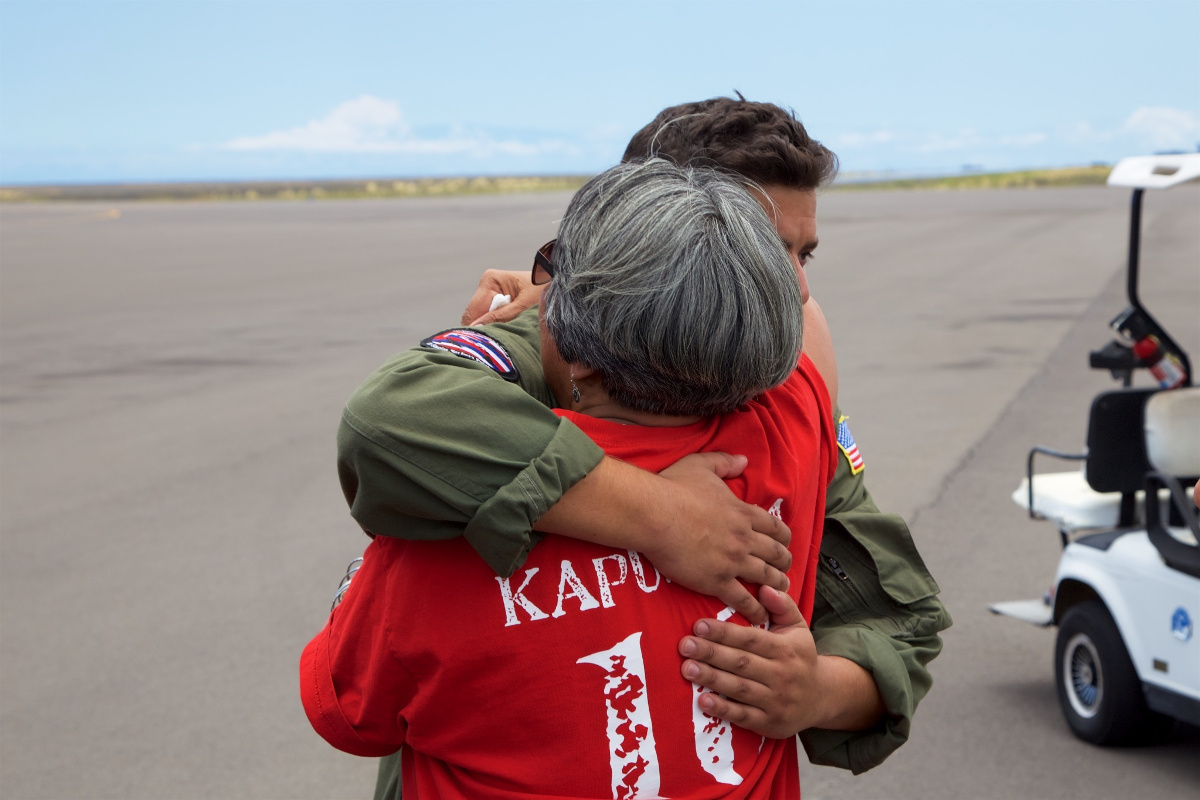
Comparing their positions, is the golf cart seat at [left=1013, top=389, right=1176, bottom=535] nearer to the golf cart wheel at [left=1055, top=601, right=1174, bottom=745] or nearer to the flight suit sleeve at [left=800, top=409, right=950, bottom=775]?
the golf cart wheel at [left=1055, top=601, right=1174, bottom=745]

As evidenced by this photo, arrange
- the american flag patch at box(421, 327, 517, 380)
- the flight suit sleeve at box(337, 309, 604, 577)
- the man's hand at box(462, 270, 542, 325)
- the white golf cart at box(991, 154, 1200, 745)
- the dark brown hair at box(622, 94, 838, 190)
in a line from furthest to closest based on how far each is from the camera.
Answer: the white golf cart at box(991, 154, 1200, 745), the man's hand at box(462, 270, 542, 325), the dark brown hair at box(622, 94, 838, 190), the american flag patch at box(421, 327, 517, 380), the flight suit sleeve at box(337, 309, 604, 577)

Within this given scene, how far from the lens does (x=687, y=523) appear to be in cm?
127

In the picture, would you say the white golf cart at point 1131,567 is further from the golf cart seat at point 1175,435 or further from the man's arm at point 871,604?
the man's arm at point 871,604

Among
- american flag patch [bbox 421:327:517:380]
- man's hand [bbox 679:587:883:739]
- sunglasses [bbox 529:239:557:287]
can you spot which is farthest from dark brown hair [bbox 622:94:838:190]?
man's hand [bbox 679:587:883:739]

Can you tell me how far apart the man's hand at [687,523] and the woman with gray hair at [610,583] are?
3 cm

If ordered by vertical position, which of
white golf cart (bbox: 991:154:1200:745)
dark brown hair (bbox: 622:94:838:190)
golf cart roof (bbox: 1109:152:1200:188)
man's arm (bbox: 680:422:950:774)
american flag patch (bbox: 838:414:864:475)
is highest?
dark brown hair (bbox: 622:94:838:190)

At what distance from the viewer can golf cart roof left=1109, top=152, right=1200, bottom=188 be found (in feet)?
14.2

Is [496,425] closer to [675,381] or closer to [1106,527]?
[675,381]

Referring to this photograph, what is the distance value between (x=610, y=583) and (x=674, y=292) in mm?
343

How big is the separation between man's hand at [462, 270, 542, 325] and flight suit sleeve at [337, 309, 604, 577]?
18.8 inches

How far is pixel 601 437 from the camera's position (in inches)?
52.1

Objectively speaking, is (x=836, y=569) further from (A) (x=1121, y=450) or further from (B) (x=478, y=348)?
(A) (x=1121, y=450)

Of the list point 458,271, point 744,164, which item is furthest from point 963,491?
point 458,271

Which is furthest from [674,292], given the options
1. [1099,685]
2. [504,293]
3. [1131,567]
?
[1099,685]
